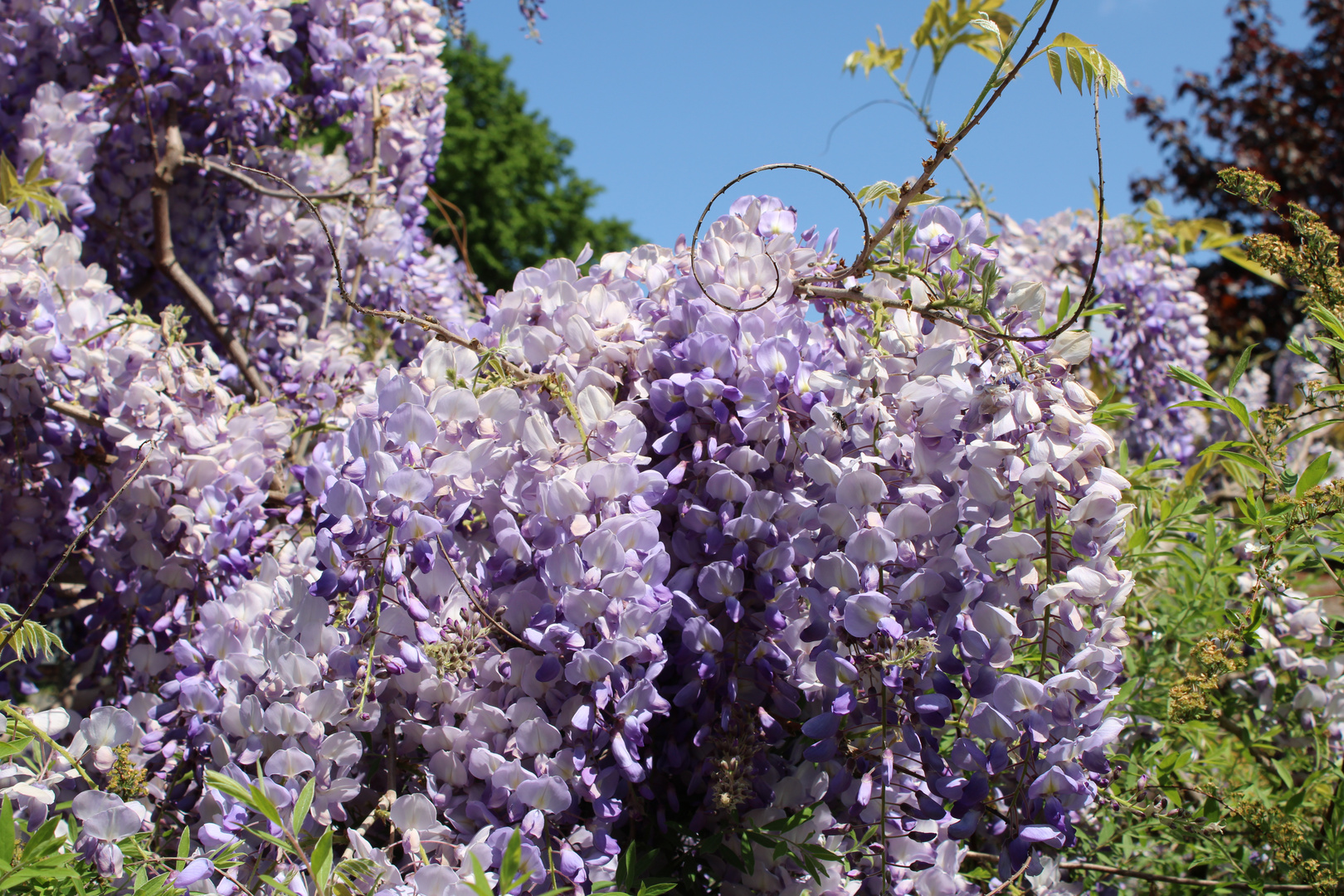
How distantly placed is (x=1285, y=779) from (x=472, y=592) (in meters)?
1.74

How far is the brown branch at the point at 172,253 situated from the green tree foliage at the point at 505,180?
59.2 feet

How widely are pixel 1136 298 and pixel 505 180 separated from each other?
69.2 ft

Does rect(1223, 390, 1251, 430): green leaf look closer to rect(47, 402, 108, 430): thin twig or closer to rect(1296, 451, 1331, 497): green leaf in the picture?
rect(1296, 451, 1331, 497): green leaf

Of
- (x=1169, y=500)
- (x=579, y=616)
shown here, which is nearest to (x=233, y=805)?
(x=579, y=616)

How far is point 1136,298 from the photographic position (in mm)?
3773

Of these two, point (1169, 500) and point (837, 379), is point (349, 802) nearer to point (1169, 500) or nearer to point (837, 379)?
point (837, 379)

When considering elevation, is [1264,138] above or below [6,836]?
above

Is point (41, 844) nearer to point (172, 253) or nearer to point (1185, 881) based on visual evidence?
point (1185, 881)

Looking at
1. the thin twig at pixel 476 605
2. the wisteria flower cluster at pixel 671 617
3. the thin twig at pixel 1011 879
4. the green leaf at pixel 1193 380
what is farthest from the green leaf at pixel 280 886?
the green leaf at pixel 1193 380

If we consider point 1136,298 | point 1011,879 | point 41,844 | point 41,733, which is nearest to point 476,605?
point 41,844

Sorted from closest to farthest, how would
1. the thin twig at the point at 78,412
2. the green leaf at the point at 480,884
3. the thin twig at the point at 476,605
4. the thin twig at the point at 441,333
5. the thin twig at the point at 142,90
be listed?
the green leaf at the point at 480,884, the thin twig at the point at 476,605, the thin twig at the point at 441,333, the thin twig at the point at 78,412, the thin twig at the point at 142,90

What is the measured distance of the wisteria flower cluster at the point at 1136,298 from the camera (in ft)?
12.3

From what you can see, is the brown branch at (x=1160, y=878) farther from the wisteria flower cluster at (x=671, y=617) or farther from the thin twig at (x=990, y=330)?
the thin twig at (x=990, y=330)

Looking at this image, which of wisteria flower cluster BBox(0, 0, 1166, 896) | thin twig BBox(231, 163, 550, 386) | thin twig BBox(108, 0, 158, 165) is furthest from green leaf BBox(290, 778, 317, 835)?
thin twig BBox(108, 0, 158, 165)
